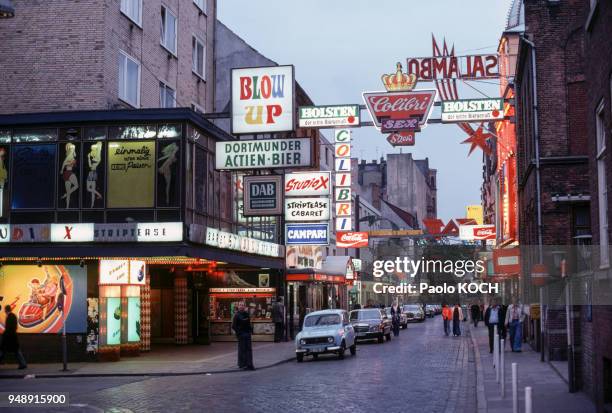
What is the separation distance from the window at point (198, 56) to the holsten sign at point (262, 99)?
30.8 feet

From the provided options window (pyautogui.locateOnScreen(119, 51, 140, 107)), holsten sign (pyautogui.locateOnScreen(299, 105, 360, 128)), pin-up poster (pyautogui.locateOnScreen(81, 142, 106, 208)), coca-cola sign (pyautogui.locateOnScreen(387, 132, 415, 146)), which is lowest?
pin-up poster (pyautogui.locateOnScreen(81, 142, 106, 208))

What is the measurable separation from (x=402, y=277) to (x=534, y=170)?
7050cm

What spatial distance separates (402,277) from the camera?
97688 mm

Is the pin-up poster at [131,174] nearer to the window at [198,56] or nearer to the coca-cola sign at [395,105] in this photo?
the coca-cola sign at [395,105]

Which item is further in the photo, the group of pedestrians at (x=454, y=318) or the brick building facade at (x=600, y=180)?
the group of pedestrians at (x=454, y=318)

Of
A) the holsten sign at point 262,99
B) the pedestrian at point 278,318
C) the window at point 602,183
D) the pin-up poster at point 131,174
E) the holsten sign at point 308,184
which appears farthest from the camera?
the pedestrian at point 278,318

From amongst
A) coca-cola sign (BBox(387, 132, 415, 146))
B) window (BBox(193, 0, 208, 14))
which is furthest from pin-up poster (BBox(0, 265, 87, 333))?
window (BBox(193, 0, 208, 14))

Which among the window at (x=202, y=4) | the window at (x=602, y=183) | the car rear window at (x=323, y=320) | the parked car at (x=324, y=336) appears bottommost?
the parked car at (x=324, y=336)

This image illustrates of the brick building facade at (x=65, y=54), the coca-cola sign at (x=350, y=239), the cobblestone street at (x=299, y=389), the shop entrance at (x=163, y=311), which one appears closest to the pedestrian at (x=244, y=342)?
the cobblestone street at (x=299, y=389)

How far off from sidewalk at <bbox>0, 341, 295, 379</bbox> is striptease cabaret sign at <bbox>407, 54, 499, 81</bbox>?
1145 cm

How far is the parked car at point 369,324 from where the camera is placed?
3628 centimetres

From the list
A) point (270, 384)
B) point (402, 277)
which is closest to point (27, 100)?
point (270, 384)

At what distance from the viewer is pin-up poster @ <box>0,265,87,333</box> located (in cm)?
2573

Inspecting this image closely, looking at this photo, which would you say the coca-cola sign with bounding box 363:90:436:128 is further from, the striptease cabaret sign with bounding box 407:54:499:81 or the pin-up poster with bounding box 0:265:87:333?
the pin-up poster with bounding box 0:265:87:333
